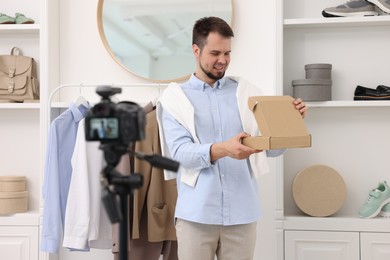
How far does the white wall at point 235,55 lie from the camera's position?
2.86 meters

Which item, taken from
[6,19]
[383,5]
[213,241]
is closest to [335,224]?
[213,241]

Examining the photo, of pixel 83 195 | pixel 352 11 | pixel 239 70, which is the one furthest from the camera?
pixel 239 70

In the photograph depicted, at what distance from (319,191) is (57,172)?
1.31 metres

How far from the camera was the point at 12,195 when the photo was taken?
288 cm

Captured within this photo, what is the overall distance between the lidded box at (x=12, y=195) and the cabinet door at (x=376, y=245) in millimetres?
1793

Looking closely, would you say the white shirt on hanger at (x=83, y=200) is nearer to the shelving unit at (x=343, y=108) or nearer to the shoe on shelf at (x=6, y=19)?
the shoe on shelf at (x=6, y=19)

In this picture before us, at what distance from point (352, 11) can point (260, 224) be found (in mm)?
1203

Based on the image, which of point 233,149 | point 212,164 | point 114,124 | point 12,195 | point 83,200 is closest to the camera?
point 114,124

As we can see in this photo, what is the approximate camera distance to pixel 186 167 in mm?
2043

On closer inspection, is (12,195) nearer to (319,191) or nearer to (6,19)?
(6,19)

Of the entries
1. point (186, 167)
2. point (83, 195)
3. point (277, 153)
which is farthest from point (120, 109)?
point (83, 195)

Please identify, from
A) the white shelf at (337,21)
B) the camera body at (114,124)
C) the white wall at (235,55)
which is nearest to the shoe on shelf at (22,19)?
the white wall at (235,55)

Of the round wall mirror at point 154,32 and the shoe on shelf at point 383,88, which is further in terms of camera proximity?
the round wall mirror at point 154,32

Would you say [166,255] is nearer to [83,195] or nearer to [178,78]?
[83,195]
